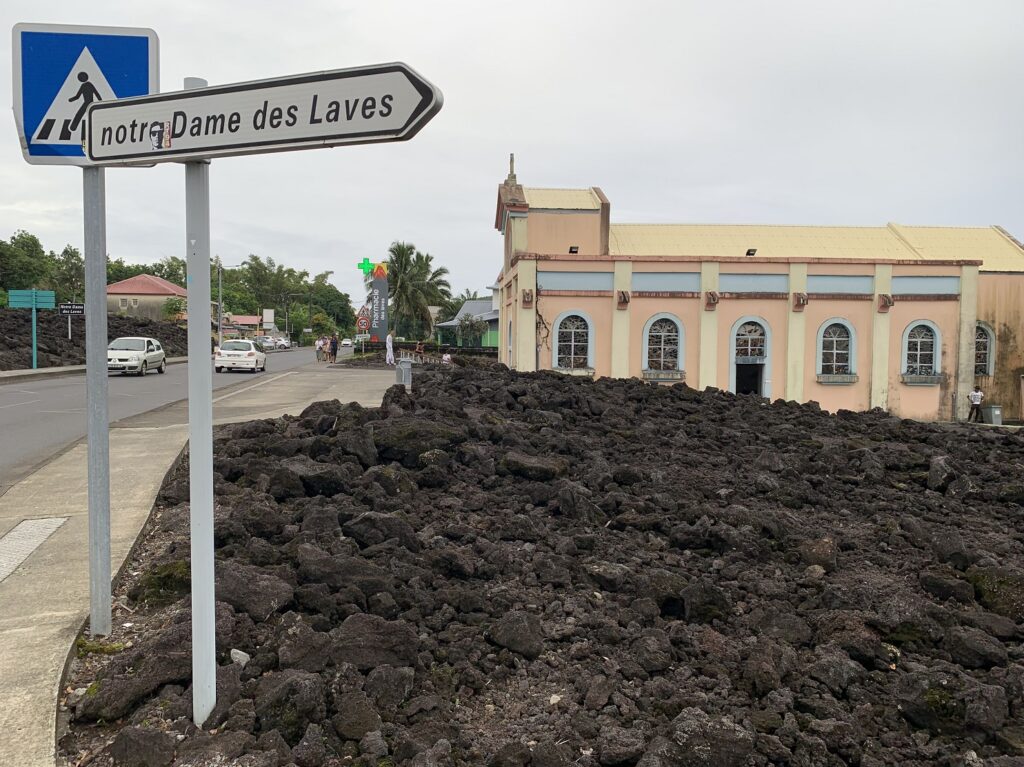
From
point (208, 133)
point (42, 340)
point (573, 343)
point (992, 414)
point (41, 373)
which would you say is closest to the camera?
point (208, 133)

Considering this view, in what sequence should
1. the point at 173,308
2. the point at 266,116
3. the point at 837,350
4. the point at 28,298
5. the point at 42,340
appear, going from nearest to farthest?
the point at 266,116 < the point at 837,350 < the point at 28,298 < the point at 42,340 < the point at 173,308

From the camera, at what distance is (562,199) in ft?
90.1

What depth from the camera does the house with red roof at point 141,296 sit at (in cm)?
7475

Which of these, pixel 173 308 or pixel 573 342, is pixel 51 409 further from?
pixel 173 308

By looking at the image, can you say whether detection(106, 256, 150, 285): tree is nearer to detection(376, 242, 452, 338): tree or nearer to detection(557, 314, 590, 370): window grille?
detection(376, 242, 452, 338): tree

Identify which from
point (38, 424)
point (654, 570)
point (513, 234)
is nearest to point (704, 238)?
point (513, 234)

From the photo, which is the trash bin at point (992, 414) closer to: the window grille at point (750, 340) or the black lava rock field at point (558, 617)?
the window grille at point (750, 340)

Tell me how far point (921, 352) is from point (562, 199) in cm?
1303

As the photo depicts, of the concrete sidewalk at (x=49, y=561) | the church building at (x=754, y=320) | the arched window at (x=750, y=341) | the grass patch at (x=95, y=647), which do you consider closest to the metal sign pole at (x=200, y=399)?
the concrete sidewalk at (x=49, y=561)

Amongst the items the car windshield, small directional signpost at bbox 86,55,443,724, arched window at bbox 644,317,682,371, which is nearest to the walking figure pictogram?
small directional signpost at bbox 86,55,443,724

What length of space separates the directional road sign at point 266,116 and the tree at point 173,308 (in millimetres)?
71161


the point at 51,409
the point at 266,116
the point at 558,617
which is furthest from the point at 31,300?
the point at 266,116

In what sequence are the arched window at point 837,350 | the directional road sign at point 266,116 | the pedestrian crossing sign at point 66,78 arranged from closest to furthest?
the directional road sign at point 266,116 < the pedestrian crossing sign at point 66,78 < the arched window at point 837,350

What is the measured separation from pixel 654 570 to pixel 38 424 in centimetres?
1256
